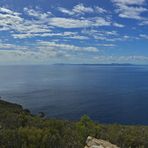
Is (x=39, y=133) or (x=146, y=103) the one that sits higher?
(x=39, y=133)

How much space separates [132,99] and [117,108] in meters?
16.7

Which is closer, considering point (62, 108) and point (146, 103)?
point (62, 108)

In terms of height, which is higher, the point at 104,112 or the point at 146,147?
the point at 146,147

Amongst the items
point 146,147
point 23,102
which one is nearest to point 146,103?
point 23,102

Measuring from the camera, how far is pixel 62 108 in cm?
7669

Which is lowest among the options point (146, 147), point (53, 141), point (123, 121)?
point (123, 121)

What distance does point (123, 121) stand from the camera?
64438 millimetres

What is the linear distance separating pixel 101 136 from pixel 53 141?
11.1ft

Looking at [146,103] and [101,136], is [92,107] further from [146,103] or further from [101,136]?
[101,136]

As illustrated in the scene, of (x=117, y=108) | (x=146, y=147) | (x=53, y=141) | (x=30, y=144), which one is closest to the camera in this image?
(x=30, y=144)

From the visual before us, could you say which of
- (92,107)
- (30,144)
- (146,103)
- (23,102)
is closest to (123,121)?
(92,107)

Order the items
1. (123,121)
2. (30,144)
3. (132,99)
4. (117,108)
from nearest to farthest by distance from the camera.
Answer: (30,144), (123,121), (117,108), (132,99)

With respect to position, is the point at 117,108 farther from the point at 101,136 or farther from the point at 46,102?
the point at 101,136

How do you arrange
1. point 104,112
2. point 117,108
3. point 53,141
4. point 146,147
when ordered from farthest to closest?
point 117,108 → point 104,112 → point 146,147 → point 53,141
